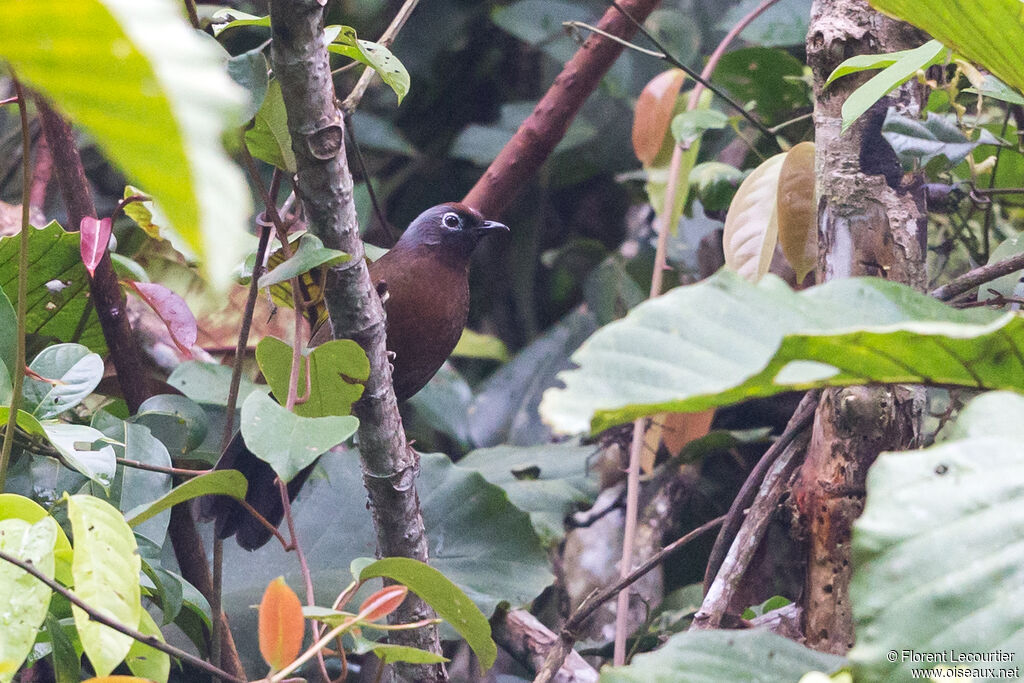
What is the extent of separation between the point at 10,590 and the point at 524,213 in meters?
3.68

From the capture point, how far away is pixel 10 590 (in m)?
1.07

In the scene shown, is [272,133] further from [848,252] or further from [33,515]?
[848,252]

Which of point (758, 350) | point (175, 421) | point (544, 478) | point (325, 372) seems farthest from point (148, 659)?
point (544, 478)

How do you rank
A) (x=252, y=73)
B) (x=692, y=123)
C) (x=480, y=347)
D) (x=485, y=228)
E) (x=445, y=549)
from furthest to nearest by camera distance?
(x=480, y=347) < (x=485, y=228) < (x=445, y=549) < (x=692, y=123) < (x=252, y=73)

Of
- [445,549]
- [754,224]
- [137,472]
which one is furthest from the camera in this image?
[445,549]

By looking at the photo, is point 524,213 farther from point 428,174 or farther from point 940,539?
point 940,539

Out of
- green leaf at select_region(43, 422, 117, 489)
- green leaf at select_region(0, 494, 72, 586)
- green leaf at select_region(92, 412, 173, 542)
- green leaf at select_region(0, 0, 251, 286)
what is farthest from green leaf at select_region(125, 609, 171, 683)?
green leaf at select_region(0, 0, 251, 286)

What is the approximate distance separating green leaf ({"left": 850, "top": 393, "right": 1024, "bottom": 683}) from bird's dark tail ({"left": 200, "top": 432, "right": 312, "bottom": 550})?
141cm

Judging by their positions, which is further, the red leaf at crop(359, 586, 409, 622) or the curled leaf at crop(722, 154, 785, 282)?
the curled leaf at crop(722, 154, 785, 282)

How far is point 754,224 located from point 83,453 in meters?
1.48

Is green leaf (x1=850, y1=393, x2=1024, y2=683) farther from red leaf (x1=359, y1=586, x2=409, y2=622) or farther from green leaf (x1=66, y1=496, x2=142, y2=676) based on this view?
green leaf (x1=66, y1=496, x2=142, y2=676)

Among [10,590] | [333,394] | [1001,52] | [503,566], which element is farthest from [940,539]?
[503,566]

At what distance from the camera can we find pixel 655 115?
259 cm

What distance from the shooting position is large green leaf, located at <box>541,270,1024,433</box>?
78 cm
